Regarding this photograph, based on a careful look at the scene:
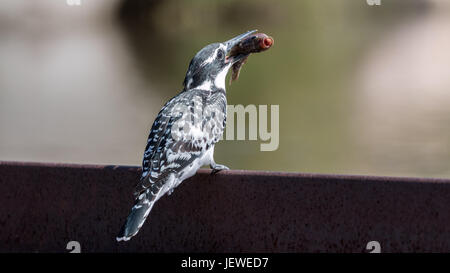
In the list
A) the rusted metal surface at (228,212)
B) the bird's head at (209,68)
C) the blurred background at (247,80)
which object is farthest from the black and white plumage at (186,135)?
the blurred background at (247,80)

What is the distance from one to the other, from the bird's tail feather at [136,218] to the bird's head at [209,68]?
1.55 meters

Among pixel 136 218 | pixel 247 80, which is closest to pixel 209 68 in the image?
pixel 136 218

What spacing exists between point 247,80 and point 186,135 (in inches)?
679

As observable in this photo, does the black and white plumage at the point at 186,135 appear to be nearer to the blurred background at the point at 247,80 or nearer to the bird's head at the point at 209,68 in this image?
the bird's head at the point at 209,68

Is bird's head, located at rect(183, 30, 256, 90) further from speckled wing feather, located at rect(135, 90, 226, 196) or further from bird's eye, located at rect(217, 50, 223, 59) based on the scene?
speckled wing feather, located at rect(135, 90, 226, 196)

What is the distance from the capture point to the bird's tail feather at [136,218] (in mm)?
3992

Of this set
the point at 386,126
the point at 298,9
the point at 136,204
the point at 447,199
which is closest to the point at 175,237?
the point at 136,204

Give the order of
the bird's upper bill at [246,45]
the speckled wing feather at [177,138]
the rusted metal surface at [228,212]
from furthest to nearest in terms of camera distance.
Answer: the bird's upper bill at [246,45]
the speckled wing feather at [177,138]
the rusted metal surface at [228,212]

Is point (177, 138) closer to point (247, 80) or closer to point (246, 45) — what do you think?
point (246, 45)

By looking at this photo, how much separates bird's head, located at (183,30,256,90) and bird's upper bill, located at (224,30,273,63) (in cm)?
2

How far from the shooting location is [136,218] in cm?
402

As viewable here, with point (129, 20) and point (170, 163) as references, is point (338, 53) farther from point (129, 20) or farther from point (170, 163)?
point (170, 163)

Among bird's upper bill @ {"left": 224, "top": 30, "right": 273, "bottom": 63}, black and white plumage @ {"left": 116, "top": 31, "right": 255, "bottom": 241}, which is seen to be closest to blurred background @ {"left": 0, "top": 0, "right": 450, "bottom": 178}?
bird's upper bill @ {"left": 224, "top": 30, "right": 273, "bottom": 63}

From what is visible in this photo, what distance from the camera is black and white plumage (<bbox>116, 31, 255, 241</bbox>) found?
4.14m
